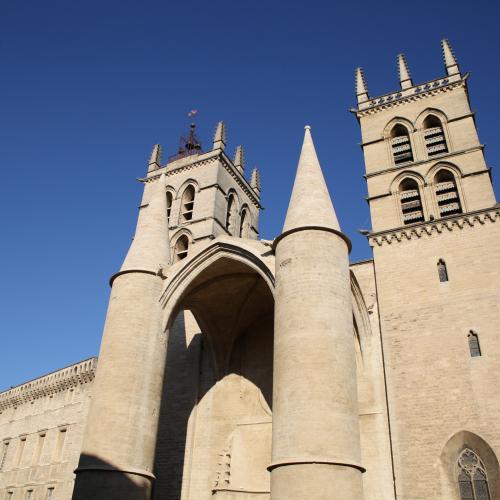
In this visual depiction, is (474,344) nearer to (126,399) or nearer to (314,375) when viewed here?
(314,375)

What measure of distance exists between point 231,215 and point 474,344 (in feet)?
39.9

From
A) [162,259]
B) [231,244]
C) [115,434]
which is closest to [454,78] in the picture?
[231,244]

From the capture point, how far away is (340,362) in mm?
10148

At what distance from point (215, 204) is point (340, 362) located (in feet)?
39.6

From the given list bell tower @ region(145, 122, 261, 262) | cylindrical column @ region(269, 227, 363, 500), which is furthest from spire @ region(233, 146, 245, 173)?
cylindrical column @ region(269, 227, 363, 500)

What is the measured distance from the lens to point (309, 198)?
40.4ft

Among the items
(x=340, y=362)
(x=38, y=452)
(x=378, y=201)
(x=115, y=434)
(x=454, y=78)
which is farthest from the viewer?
(x=38, y=452)

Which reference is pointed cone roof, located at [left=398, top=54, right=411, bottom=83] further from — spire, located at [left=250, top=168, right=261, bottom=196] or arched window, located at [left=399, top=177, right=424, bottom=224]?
spire, located at [left=250, top=168, right=261, bottom=196]

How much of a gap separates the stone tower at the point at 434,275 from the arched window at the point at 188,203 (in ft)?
24.3

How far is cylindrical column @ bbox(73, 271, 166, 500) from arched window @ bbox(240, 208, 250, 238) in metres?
10.0

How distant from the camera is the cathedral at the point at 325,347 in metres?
10.3

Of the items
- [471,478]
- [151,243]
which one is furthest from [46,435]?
[471,478]

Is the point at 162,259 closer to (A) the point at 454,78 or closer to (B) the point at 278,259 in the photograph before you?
(B) the point at 278,259

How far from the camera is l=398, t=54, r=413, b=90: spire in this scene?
61.2 feet
